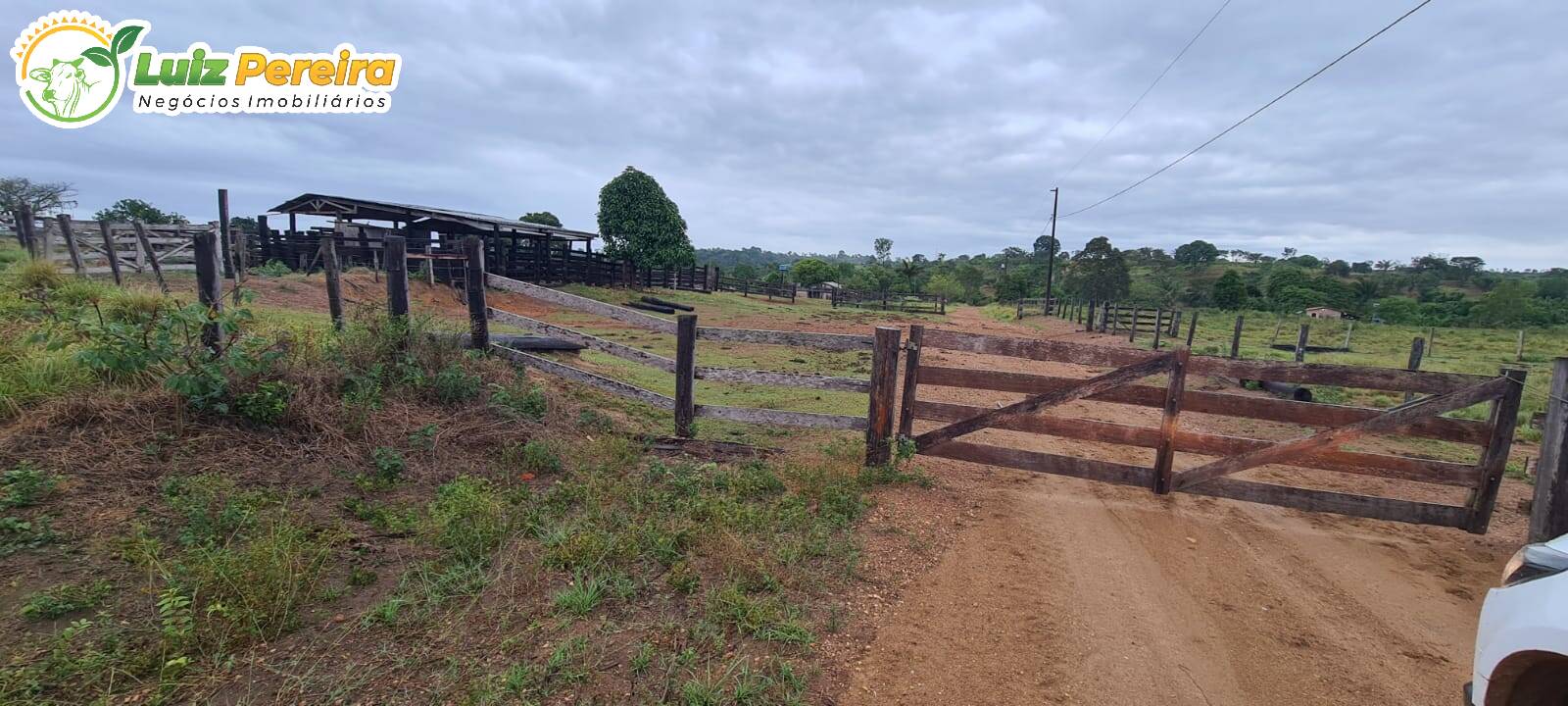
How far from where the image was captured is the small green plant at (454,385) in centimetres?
604

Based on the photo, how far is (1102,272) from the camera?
54.8 m

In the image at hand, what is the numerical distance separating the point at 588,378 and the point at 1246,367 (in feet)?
20.9

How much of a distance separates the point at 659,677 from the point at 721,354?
11767 mm

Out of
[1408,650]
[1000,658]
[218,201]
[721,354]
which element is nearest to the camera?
[1000,658]

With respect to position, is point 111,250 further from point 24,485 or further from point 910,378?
point 910,378

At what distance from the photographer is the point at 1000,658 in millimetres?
3244

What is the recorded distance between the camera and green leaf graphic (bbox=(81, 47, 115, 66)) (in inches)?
400

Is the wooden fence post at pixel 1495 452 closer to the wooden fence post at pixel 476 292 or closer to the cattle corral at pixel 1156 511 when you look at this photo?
the cattle corral at pixel 1156 511

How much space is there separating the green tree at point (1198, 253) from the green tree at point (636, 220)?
109 metres

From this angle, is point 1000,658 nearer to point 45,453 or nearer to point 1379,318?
point 45,453

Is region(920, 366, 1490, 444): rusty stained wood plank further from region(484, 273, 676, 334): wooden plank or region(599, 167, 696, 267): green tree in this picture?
region(599, 167, 696, 267): green tree

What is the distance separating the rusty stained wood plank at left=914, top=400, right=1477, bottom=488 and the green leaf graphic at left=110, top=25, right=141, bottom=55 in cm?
1399

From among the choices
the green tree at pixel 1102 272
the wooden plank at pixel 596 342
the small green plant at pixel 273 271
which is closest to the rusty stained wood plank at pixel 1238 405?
the wooden plank at pixel 596 342

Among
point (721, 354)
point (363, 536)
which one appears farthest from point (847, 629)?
point (721, 354)
